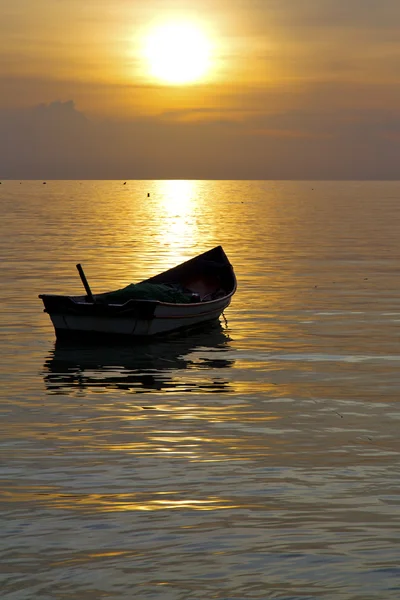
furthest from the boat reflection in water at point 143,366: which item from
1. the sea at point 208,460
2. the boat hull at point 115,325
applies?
the boat hull at point 115,325

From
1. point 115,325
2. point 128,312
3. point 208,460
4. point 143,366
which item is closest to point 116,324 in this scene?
point 115,325

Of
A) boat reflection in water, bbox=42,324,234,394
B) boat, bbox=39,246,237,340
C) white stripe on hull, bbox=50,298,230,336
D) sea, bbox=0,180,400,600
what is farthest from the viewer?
white stripe on hull, bbox=50,298,230,336

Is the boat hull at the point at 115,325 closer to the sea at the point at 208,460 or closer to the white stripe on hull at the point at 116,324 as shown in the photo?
the white stripe on hull at the point at 116,324

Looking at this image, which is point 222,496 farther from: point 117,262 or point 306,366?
point 117,262

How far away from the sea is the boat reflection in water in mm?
71

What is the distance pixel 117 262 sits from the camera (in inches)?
2299

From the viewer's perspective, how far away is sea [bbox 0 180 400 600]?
11.0m

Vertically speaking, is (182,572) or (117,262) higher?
(117,262)

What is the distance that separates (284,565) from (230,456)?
4.84 metres

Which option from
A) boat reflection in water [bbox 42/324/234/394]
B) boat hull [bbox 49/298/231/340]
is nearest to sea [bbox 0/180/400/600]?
boat reflection in water [bbox 42/324/234/394]

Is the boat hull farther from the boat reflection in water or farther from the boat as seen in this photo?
the boat reflection in water

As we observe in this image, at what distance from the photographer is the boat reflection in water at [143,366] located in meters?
22.8

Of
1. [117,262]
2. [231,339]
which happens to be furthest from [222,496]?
[117,262]

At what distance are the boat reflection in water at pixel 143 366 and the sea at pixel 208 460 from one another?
71 millimetres
